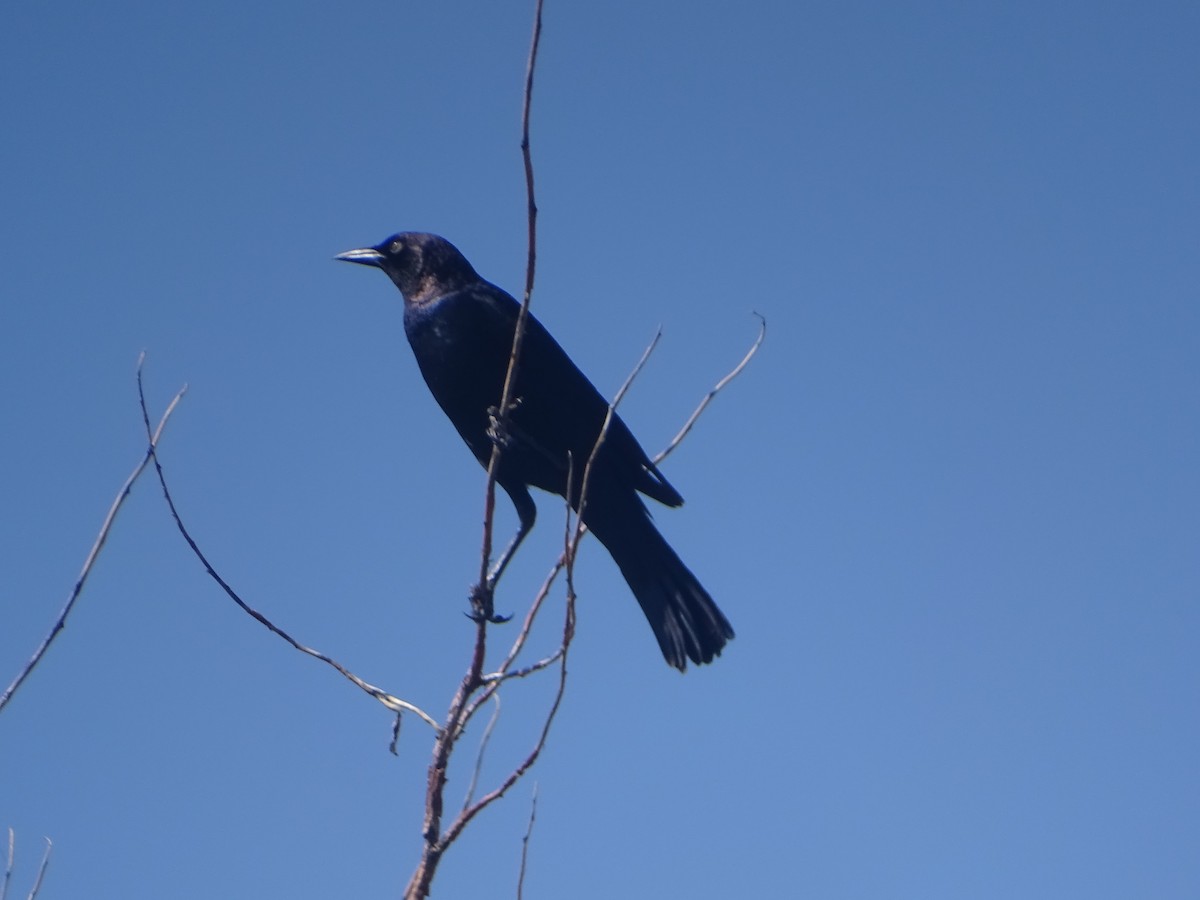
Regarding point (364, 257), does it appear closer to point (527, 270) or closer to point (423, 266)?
point (423, 266)

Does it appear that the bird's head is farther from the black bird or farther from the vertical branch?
the vertical branch

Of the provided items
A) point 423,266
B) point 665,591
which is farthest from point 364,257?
point 665,591

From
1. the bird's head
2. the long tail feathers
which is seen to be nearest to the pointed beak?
the bird's head

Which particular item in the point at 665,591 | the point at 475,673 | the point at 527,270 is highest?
the point at 665,591

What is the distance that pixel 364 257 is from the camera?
5520mm

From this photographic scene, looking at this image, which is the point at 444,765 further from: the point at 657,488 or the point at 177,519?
the point at 657,488

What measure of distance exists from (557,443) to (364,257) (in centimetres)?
143

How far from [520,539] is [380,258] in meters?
1.45

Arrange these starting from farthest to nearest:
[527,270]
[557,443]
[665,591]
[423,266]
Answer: [423,266] → [557,443] → [665,591] → [527,270]

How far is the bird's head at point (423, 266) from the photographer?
5117 mm

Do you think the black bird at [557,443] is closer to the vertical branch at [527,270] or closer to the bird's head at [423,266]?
the bird's head at [423,266]

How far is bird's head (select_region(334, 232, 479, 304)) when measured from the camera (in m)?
5.12

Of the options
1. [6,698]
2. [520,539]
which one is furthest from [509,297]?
[6,698]

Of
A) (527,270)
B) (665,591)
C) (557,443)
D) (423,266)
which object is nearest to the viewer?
(527,270)
